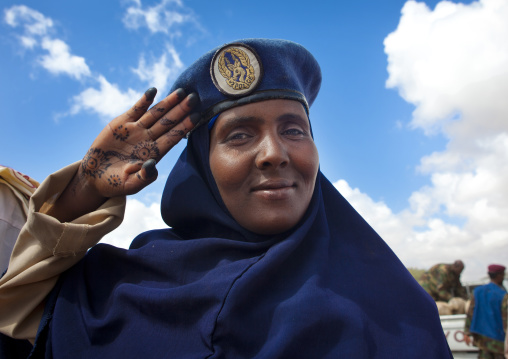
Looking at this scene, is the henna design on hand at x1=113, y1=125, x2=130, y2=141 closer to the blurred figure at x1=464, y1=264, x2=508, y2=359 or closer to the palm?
the palm

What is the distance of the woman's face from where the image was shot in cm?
A: 172

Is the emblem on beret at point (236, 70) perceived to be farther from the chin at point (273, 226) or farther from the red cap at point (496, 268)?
the red cap at point (496, 268)

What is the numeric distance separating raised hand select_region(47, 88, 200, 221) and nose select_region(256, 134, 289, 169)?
40cm

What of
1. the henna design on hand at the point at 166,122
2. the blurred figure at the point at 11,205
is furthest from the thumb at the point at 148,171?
the blurred figure at the point at 11,205

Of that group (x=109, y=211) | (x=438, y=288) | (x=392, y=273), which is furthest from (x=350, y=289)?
(x=438, y=288)

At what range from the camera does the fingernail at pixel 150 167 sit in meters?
1.82

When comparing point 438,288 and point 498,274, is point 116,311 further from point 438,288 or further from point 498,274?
point 438,288

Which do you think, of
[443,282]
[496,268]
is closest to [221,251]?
[496,268]

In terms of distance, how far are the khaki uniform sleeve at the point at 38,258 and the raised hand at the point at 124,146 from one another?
134mm

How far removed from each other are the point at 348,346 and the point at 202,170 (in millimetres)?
1022

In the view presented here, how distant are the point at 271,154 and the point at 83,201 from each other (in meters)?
0.94

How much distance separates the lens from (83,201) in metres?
1.97

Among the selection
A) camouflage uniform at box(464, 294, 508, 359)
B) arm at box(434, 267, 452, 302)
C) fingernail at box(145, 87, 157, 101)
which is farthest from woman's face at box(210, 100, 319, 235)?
arm at box(434, 267, 452, 302)

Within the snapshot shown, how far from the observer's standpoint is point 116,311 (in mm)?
1655
